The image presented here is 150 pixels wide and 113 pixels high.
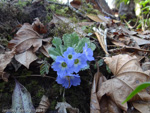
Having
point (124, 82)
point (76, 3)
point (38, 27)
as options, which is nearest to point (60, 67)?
point (124, 82)

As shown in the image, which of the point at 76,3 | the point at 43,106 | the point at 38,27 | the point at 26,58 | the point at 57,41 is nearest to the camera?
the point at 43,106

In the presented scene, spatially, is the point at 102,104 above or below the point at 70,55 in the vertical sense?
below

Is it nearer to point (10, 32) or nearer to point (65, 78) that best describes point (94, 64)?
point (65, 78)

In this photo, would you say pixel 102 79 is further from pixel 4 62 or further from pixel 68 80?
pixel 4 62

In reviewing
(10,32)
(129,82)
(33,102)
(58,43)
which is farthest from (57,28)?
(129,82)

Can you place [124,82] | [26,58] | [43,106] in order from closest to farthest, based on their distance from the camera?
[43,106]
[124,82]
[26,58]

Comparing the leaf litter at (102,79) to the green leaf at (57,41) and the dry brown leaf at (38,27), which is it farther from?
the green leaf at (57,41)

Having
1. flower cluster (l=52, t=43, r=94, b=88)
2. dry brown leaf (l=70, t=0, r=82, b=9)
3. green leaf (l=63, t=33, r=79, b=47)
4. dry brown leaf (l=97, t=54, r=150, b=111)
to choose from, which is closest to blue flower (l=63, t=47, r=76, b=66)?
flower cluster (l=52, t=43, r=94, b=88)
